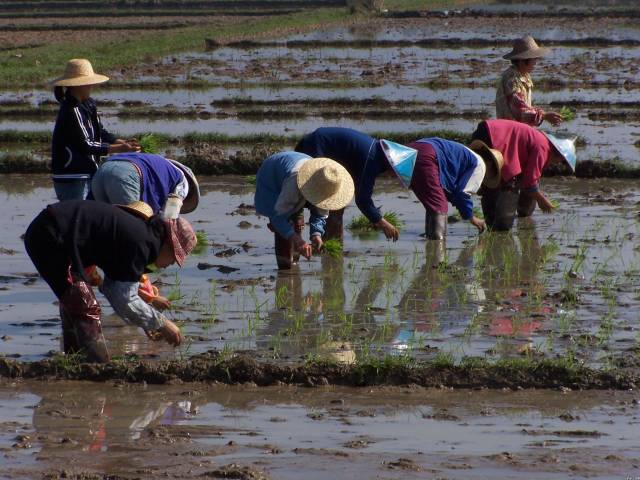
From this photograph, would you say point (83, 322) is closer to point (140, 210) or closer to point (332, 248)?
point (140, 210)

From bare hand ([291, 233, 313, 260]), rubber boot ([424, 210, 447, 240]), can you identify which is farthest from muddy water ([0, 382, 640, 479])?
rubber boot ([424, 210, 447, 240])

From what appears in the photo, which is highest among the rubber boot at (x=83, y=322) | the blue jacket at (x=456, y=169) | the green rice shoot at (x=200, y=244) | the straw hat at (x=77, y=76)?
the straw hat at (x=77, y=76)

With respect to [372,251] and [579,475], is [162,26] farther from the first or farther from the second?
[579,475]

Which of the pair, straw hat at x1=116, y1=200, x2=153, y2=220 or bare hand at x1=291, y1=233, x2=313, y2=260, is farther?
bare hand at x1=291, y1=233, x2=313, y2=260

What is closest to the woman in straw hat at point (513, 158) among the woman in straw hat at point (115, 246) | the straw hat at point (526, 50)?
the straw hat at point (526, 50)

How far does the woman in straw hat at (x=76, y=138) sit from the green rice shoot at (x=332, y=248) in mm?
1527

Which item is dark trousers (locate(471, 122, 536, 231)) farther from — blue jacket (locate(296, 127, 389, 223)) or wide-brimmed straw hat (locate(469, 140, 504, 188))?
blue jacket (locate(296, 127, 389, 223))

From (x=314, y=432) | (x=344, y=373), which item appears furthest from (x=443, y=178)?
(x=314, y=432)

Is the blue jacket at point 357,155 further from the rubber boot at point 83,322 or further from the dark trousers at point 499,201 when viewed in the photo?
the rubber boot at point 83,322

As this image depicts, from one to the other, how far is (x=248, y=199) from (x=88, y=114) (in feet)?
11.2

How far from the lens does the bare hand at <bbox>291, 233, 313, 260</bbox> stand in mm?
6812

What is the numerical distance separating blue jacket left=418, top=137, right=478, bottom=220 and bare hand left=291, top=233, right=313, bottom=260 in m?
1.47

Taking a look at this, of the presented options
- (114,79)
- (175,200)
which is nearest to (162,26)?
(114,79)

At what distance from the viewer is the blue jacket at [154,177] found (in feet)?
20.7
